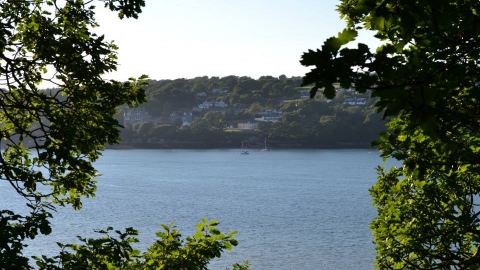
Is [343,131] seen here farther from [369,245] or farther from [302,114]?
[369,245]

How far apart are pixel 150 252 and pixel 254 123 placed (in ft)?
553

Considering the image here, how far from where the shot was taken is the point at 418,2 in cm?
338

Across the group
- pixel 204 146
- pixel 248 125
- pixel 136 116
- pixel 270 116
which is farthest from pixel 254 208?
pixel 136 116

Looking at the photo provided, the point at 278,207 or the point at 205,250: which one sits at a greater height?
the point at 205,250

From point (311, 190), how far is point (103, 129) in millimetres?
68089

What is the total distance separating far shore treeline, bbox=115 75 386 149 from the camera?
513 ft

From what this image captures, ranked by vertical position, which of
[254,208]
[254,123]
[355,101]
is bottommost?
[254,208]

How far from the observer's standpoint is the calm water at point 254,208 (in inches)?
1651

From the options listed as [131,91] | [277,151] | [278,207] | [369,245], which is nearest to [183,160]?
[277,151]

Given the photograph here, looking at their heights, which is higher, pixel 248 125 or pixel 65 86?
pixel 65 86

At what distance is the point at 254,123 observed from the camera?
177 meters

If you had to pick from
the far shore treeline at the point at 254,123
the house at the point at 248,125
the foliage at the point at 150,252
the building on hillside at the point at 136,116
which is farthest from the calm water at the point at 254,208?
the building on hillside at the point at 136,116

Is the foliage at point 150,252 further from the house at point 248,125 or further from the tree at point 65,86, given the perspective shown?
the house at point 248,125

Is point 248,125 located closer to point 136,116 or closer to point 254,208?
point 136,116
